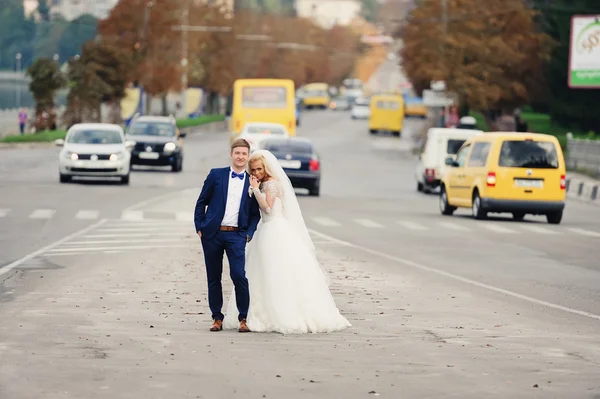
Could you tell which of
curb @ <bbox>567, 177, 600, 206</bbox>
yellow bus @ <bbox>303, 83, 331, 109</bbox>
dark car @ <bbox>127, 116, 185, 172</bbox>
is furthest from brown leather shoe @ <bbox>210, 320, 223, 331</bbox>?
yellow bus @ <bbox>303, 83, 331, 109</bbox>

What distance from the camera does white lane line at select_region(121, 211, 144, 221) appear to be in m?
29.0

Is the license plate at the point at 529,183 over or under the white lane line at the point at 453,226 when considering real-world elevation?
over

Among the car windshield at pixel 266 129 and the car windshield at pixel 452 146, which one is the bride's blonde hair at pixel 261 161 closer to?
the car windshield at pixel 452 146

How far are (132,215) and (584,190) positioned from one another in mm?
18917

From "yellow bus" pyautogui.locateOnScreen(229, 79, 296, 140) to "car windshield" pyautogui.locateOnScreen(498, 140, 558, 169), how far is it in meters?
36.6

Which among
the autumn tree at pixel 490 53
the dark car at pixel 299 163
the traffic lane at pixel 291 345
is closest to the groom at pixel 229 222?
the traffic lane at pixel 291 345

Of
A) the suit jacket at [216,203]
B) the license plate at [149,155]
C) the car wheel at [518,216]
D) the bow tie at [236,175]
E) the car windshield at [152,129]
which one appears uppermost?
the bow tie at [236,175]

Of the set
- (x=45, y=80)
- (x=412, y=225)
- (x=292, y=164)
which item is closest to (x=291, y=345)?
(x=412, y=225)

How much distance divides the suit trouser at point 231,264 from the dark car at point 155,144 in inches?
1390

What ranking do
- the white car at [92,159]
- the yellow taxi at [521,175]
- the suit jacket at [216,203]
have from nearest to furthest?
the suit jacket at [216,203]
the yellow taxi at [521,175]
the white car at [92,159]

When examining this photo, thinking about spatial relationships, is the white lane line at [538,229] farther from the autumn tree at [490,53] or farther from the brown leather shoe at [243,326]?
the autumn tree at [490,53]

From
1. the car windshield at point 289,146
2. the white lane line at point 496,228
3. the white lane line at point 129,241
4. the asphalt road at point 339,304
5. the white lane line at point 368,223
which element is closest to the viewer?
the asphalt road at point 339,304

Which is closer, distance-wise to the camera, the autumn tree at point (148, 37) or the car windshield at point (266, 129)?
the car windshield at point (266, 129)

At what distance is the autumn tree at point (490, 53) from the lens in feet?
249
